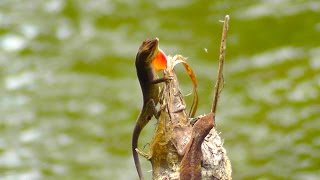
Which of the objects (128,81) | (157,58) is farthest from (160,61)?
(128,81)

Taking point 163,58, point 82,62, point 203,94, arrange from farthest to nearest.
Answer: point 82,62 < point 203,94 < point 163,58

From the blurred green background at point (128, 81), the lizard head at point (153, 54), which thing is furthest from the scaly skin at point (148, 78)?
the blurred green background at point (128, 81)

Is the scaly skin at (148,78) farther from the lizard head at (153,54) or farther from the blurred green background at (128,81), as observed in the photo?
the blurred green background at (128,81)

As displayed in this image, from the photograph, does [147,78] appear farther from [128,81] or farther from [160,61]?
[128,81]

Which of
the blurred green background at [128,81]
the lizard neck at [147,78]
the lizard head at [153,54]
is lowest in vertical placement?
the lizard neck at [147,78]

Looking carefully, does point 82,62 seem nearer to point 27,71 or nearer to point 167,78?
point 27,71

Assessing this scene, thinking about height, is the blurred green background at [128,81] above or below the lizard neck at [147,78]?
above

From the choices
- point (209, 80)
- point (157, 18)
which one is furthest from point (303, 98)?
point (157, 18)
